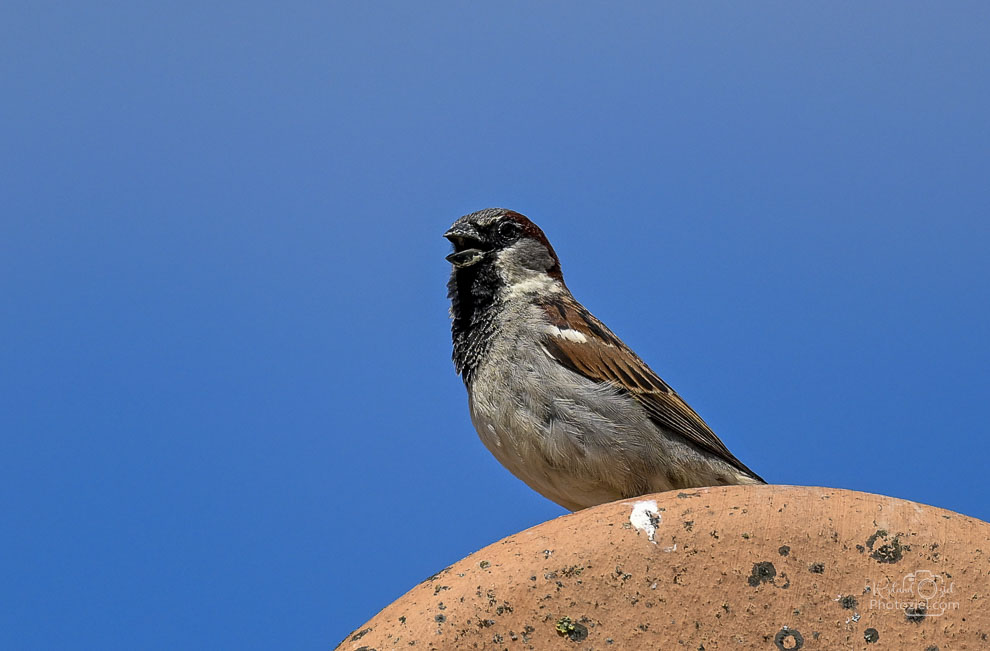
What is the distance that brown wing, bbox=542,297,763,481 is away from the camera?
3.30 m

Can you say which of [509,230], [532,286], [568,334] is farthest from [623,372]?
[509,230]

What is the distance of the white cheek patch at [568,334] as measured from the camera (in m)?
3.37

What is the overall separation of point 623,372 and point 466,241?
0.87 metres

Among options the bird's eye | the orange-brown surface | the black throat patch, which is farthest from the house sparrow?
the orange-brown surface

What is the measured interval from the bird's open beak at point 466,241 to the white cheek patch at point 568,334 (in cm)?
50

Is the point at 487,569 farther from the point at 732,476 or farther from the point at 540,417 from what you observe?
the point at 732,476

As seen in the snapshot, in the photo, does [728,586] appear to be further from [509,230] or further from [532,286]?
[509,230]

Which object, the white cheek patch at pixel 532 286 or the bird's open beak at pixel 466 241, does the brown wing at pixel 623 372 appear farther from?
the bird's open beak at pixel 466 241

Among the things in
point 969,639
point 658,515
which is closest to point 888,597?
point 969,639

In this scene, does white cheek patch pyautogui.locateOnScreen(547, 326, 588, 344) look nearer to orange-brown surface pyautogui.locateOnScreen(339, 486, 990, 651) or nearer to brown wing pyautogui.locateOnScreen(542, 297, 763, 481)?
brown wing pyautogui.locateOnScreen(542, 297, 763, 481)

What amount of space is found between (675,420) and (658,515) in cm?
151

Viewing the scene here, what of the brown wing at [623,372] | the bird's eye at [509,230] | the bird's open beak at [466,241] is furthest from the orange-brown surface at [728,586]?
the bird's eye at [509,230]

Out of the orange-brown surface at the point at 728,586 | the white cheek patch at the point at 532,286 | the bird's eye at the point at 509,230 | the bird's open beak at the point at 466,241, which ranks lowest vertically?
the orange-brown surface at the point at 728,586

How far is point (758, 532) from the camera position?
1.82 m
